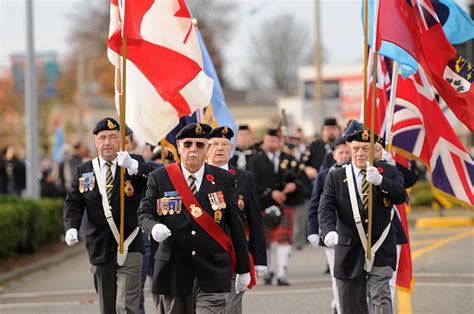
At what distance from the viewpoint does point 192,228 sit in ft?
28.3

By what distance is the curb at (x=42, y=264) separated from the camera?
17.1 meters

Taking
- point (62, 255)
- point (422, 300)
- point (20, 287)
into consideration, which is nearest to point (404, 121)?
point (422, 300)

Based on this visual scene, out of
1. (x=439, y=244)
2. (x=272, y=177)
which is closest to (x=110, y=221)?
(x=272, y=177)

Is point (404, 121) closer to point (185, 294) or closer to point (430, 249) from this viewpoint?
point (185, 294)

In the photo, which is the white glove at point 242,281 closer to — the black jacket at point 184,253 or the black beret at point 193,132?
the black jacket at point 184,253

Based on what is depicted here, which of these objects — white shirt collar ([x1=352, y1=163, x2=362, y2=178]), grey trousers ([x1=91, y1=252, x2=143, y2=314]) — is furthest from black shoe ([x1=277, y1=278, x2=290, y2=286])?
white shirt collar ([x1=352, y1=163, x2=362, y2=178])

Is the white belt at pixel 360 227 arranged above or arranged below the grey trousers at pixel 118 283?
above

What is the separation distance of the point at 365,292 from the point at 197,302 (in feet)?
5.76

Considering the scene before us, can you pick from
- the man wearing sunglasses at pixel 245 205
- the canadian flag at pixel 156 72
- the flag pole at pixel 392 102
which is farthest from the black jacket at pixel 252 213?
the flag pole at pixel 392 102

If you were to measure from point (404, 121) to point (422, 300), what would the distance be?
2.33 metres

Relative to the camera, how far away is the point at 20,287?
16.4 m

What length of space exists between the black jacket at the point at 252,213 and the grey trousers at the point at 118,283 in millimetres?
1047

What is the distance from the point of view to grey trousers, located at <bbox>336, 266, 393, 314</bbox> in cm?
972

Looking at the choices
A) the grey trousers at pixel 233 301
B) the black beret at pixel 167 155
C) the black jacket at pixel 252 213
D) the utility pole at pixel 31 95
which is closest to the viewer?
the black jacket at pixel 252 213
